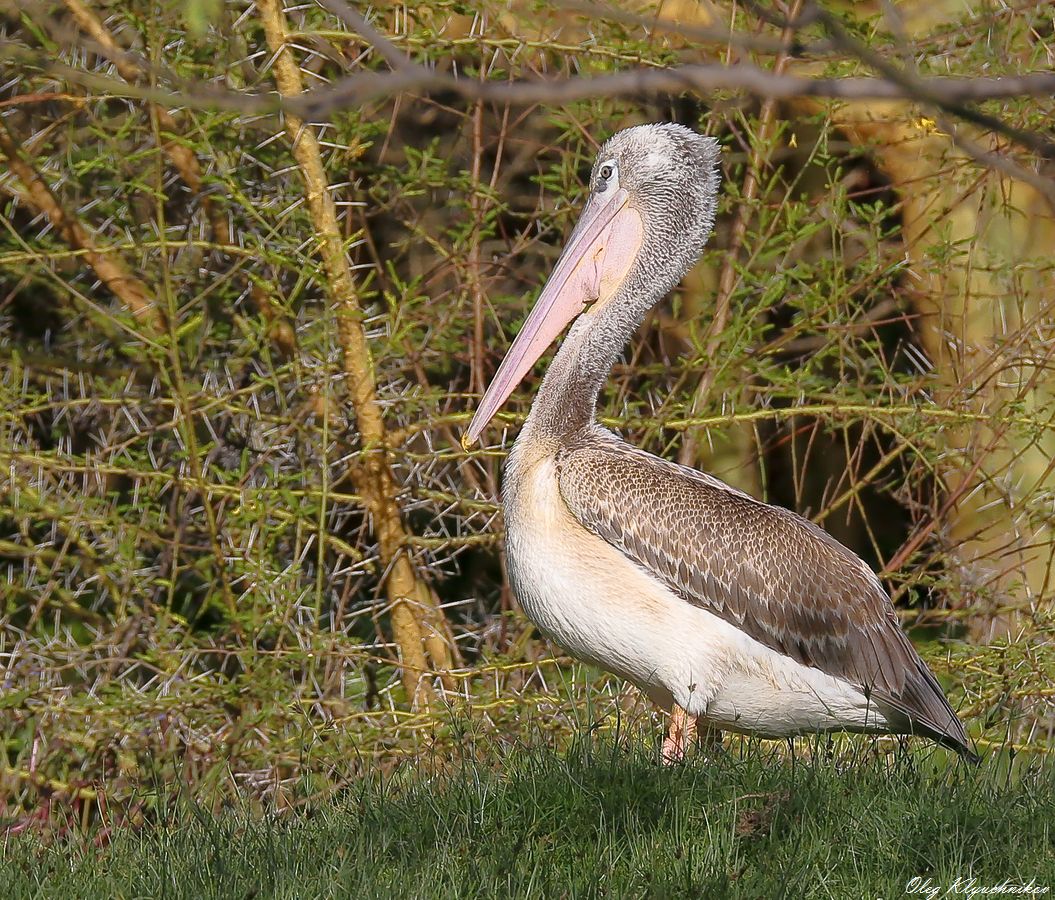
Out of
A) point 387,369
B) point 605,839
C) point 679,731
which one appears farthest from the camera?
point 387,369

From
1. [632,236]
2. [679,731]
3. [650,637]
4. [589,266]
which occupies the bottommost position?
[679,731]

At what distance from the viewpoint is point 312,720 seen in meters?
Answer: 5.84

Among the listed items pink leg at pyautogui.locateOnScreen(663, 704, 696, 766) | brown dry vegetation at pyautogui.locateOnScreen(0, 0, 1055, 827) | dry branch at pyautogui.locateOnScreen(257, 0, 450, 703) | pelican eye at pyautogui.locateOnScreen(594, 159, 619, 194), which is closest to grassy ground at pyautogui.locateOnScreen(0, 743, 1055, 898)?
pink leg at pyautogui.locateOnScreen(663, 704, 696, 766)

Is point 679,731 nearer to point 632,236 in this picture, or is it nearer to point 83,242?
point 632,236

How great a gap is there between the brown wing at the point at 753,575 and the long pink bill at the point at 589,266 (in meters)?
0.65

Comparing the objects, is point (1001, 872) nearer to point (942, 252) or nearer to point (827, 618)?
point (827, 618)

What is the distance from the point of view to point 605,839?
3311mm

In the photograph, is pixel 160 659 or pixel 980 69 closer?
pixel 980 69

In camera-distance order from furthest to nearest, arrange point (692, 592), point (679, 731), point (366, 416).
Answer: point (366, 416), point (692, 592), point (679, 731)

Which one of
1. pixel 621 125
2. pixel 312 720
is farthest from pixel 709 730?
pixel 621 125

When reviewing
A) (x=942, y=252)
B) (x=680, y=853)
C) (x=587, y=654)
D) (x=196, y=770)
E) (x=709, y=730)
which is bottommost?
(x=196, y=770)

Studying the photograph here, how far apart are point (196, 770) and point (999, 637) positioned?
3330 millimetres

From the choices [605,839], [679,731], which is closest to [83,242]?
[679,731]

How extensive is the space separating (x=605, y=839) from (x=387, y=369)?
3269 millimetres
